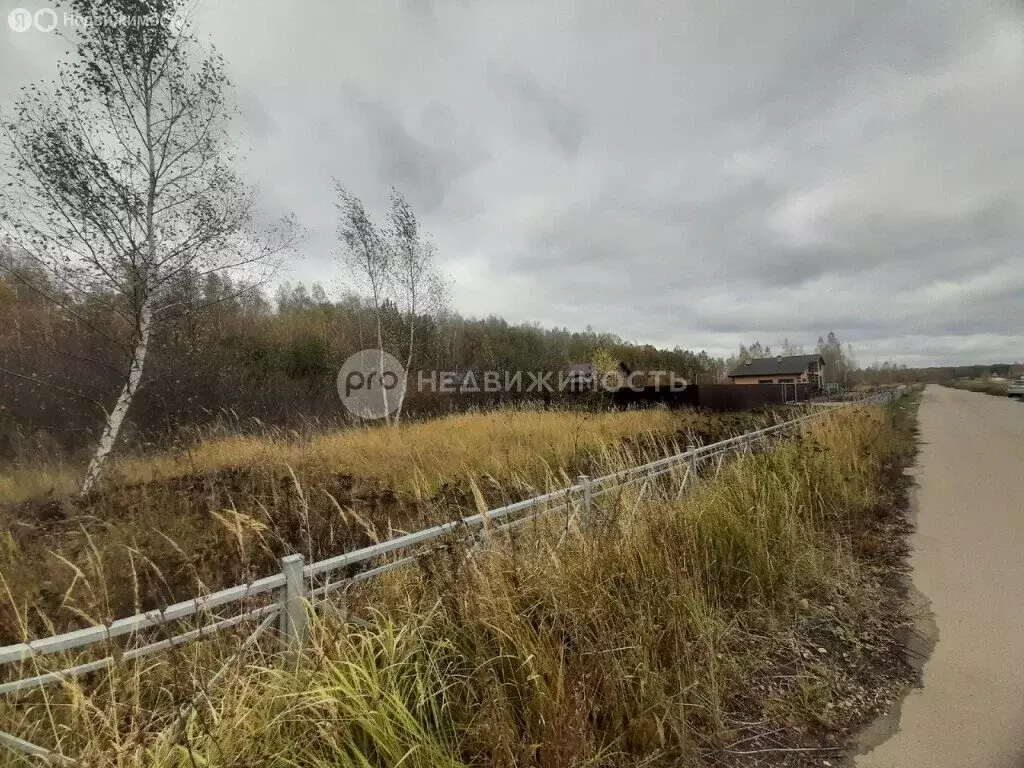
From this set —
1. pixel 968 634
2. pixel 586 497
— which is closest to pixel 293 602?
pixel 586 497

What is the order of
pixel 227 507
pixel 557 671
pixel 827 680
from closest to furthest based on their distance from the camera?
1. pixel 557 671
2. pixel 827 680
3. pixel 227 507

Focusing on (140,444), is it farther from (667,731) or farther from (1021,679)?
(1021,679)

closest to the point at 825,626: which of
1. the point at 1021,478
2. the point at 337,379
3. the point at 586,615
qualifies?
the point at 586,615

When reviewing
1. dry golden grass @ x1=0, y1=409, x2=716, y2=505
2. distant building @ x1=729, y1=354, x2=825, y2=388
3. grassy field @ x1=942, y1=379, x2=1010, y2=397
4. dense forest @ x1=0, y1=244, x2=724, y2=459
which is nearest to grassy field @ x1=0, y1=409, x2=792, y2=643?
dry golden grass @ x1=0, y1=409, x2=716, y2=505

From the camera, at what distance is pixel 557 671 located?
1.75m

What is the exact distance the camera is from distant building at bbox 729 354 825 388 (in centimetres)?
5097

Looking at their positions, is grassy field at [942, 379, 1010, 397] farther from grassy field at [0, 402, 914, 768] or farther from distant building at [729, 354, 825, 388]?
grassy field at [0, 402, 914, 768]

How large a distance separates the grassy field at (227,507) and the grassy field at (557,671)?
1.18 feet

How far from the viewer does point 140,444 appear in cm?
654

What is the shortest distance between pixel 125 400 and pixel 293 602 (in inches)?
223

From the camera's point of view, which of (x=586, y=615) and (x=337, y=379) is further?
(x=337, y=379)

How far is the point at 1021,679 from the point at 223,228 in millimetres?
8875

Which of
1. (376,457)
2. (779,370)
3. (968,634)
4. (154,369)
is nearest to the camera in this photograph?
(968,634)

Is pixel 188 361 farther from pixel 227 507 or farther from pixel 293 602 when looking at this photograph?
pixel 293 602
